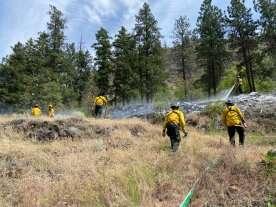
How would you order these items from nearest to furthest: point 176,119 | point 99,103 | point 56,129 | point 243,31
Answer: point 176,119
point 56,129
point 99,103
point 243,31

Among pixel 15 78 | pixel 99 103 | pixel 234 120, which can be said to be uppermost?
pixel 15 78

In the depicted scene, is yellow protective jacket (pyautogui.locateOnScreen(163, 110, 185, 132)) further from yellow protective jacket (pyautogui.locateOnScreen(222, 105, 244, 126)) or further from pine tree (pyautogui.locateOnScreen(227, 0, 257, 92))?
pine tree (pyautogui.locateOnScreen(227, 0, 257, 92))

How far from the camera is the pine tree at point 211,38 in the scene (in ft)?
154

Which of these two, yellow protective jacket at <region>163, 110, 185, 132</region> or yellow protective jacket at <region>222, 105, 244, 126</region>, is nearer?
yellow protective jacket at <region>163, 110, 185, 132</region>

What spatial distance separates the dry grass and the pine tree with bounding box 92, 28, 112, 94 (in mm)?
32821

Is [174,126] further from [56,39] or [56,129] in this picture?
[56,39]

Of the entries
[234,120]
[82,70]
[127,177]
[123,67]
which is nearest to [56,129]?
[234,120]

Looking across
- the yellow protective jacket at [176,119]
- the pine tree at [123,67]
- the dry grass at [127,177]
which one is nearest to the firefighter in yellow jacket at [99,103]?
the dry grass at [127,177]

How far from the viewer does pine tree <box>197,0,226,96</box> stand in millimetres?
46875

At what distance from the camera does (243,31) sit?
44250 mm

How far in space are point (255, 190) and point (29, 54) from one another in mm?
41202

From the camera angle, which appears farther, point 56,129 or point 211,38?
point 211,38

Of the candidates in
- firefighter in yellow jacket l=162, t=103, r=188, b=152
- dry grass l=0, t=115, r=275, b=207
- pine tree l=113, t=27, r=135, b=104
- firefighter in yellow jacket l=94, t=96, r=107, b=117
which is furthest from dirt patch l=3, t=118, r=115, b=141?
pine tree l=113, t=27, r=135, b=104

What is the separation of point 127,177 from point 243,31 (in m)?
37.0
